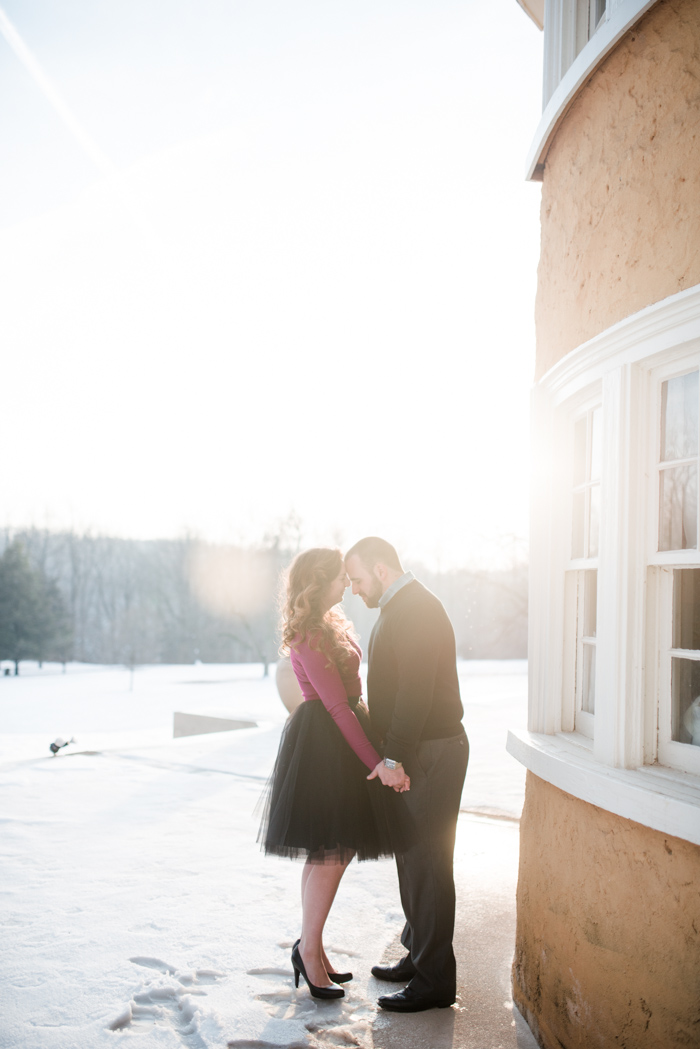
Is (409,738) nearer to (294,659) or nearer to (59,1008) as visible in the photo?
(294,659)

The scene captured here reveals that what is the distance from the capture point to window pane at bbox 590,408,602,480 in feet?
9.49

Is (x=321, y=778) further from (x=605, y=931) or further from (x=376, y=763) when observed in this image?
(x=605, y=931)

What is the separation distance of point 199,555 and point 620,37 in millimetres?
52236

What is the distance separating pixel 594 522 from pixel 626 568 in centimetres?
49

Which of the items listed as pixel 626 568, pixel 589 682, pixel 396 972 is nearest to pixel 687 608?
pixel 626 568

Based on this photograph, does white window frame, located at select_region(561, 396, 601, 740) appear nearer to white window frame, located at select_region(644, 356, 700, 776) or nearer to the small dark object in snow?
white window frame, located at select_region(644, 356, 700, 776)

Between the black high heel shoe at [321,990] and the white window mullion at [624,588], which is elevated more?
the white window mullion at [624,588]

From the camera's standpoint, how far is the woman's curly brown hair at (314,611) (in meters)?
3.06

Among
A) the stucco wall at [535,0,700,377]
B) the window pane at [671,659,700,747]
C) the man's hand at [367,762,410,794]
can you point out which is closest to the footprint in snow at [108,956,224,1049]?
the man's hand at [367,762,410,794]

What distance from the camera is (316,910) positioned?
308 centimetres

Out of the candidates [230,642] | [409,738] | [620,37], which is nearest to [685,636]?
[409,738]

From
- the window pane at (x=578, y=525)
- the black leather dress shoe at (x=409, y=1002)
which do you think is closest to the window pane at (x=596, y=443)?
the window pane at (x=578, y=525)

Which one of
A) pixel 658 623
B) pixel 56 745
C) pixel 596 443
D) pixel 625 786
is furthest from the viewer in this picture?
pixel 56 745

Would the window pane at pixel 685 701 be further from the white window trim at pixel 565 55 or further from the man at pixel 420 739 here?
the white window trim at pixel 565 55
